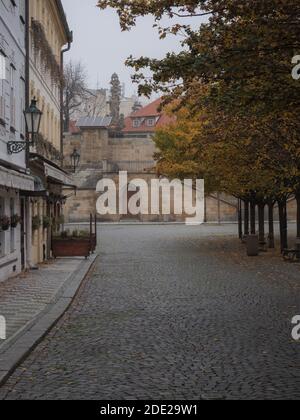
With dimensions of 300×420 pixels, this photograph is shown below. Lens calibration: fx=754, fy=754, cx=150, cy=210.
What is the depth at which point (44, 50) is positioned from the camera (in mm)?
24922

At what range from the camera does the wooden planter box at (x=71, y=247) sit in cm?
2536

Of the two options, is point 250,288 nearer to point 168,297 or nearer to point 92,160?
point 168,297

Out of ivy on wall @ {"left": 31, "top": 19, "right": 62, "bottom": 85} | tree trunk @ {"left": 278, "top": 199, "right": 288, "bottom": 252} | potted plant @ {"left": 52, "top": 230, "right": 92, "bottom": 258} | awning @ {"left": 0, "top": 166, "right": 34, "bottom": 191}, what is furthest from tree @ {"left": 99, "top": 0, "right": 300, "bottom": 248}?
tree trunk @ {"left": 278, "top": 199, "right": 288, "bottom": 252}

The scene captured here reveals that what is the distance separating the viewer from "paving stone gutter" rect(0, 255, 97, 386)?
318 inches

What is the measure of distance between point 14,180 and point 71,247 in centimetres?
1043

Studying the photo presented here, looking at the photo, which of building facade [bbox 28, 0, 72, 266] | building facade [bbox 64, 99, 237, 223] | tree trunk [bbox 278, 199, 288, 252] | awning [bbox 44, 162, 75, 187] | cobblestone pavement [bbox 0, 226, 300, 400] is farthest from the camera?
building facade [bbox 64, 99, 237, 223]

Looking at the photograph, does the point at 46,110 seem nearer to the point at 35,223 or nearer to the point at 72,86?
the point at 35,223

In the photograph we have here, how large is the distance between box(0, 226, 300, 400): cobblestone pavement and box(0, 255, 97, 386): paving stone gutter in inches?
5.0

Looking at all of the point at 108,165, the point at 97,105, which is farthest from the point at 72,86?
the point at 97,105

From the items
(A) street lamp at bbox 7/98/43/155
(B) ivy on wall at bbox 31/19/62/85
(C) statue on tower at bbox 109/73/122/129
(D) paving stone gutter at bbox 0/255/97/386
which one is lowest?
(D) paving stone gutter at bbox 0/255/97/386

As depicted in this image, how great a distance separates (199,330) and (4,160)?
753 centimetres

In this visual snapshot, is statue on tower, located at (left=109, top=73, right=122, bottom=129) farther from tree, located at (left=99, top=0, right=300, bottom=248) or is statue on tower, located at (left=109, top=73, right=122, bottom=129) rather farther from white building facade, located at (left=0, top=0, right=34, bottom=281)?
tree, located at (left=99, top=0, right=300, bottom=248)

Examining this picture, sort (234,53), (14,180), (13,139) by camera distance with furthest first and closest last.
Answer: (13,139), (14,180), (234,53)

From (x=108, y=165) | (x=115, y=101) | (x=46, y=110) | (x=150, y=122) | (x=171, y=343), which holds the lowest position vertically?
(x=171, y=343)
